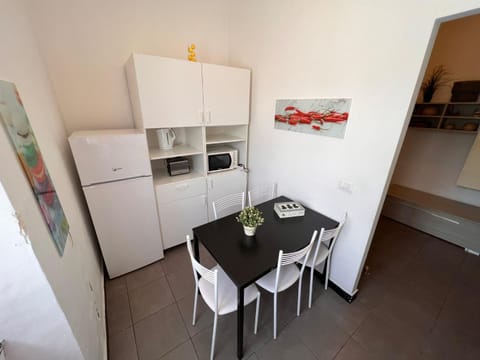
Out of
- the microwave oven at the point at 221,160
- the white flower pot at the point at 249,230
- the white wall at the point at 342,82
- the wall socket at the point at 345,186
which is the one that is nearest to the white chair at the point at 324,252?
the white wall at the point at 342,82

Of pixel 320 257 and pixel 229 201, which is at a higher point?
pixel 229 201

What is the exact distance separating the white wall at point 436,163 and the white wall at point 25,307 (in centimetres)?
420

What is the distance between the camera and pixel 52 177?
1127 mm

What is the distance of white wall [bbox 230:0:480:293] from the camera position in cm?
117

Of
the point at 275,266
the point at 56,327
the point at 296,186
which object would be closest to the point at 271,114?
the point at 296,186

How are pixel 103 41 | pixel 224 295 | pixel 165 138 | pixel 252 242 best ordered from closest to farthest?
1. pixel 224 295
2. pixel 252 242
3. pixel 103 41
4. pixel 165 138

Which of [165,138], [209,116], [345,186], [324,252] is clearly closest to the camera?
[345,186]

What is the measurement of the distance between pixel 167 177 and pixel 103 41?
1.45 meters

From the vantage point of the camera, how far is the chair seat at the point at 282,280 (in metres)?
1.43

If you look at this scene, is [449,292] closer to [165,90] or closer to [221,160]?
[221,160]

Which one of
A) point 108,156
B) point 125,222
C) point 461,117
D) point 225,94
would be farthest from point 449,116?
point 125,222

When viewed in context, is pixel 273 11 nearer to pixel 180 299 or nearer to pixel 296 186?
pixel 296 186

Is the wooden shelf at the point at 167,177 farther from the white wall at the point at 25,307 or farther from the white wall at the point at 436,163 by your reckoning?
the white wall at the point at 436,163

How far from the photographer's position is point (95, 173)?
63.1 inches
